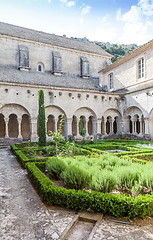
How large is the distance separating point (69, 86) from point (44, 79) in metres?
2.58

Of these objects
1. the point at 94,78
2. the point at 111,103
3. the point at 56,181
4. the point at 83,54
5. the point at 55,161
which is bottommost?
the point at 56,181

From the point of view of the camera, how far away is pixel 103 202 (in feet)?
10.0

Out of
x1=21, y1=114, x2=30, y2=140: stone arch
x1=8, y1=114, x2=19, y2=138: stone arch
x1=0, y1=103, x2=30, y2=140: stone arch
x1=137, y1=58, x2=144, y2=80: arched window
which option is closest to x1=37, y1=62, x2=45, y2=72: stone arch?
x1=21, y1=114, x2=30, y2=140: stone arch

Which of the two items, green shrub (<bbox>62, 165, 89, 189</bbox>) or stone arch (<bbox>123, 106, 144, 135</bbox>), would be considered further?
stone arch (<bbox>123, 106, 144, 135</bbox>)

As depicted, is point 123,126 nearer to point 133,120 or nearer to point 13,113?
point 133,120

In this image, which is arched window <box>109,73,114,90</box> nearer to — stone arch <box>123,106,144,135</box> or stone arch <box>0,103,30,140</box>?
stone arch <box>123,106,144,135</box>

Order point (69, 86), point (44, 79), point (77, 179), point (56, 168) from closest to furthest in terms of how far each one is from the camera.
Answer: point (77, 179)
point (56, 168)
point (44, 79)
point (69, 86)

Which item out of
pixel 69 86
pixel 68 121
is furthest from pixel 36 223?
pixel 69 86

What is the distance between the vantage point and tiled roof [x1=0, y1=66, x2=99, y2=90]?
14.8m

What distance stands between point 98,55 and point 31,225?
22.2m

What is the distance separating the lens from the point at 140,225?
2.80 metres

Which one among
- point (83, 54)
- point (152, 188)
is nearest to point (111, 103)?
point (83, 54)

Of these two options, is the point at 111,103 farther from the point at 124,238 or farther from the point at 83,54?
the point at 124,238

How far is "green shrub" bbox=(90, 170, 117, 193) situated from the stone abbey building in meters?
10.8
